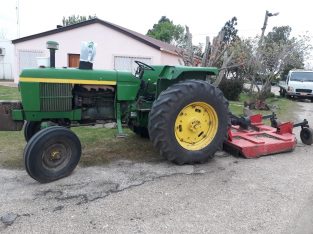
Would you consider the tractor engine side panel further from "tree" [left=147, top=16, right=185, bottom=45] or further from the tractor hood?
"tree" [left=147, top=16, right=185, bottom=45]

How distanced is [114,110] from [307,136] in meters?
3.90

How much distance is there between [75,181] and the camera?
4.40 metres

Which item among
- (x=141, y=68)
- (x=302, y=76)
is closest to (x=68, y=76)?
(x=141, y=68)

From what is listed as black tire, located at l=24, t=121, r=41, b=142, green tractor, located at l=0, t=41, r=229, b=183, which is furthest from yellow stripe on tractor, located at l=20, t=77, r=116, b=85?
black tire, located at l=24, t=121, r=41, b=142

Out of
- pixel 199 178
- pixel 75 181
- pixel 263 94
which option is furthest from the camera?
pixel 263 94

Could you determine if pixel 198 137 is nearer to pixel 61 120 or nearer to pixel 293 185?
pixel 293 185

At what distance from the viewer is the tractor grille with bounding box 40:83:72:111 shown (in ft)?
15.5

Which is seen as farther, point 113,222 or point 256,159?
point 256,159

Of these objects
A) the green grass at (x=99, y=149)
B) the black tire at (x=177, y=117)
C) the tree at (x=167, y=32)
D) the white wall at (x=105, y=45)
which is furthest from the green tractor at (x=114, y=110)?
the tree at (x=167, y=32)

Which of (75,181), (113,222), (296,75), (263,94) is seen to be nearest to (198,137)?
(75,181)

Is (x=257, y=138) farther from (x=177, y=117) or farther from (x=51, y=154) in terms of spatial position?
(x=51, y=154)

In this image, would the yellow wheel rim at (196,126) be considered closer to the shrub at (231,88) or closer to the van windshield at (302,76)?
the shrub at (231,88)

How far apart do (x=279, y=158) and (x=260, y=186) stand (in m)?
1.54

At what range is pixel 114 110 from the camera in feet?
17.6
